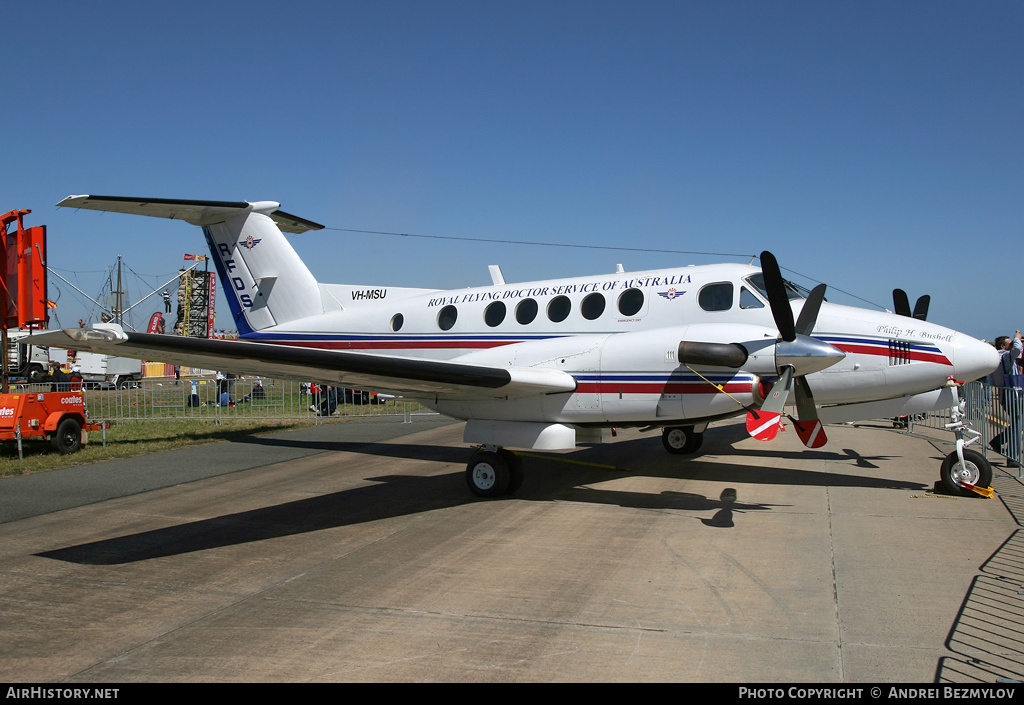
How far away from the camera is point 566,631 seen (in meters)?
4.68

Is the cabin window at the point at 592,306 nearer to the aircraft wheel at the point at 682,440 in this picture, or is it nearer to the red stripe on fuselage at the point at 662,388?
the red stripe on fuselage at the point at 662,388

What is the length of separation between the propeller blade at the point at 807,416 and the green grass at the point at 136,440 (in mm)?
12180

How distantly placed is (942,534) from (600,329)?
482 cm

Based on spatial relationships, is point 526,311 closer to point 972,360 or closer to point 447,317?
point 447,317

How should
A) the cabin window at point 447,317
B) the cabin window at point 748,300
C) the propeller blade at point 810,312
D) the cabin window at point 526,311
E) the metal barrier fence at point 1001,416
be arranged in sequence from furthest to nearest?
the cabin window at point 447,317 < the cabin window at point 526,311 < the metal barrier fence at point 1001,416 < the cabin window at point 748,300 < the propeller blade at point 810,312

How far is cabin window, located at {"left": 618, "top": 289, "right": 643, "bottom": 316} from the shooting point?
381 inches

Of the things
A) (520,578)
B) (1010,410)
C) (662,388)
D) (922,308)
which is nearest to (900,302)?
(922,308)

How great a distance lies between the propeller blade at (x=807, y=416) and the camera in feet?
27.4

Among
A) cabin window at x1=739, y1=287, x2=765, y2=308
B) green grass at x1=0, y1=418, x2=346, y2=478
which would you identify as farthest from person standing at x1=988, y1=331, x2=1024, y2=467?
green grass at x1=0, y1=418, x2=346, y2=478

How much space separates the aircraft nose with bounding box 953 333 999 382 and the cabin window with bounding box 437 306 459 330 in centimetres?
713

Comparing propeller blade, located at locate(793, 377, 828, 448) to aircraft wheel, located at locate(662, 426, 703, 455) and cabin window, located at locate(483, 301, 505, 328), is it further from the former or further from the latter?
cabin window, located at locate(483, 301, 505, 328)

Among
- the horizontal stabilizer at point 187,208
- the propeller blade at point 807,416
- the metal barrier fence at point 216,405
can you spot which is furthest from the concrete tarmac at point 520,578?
the metal barrier fence at point 216,405
